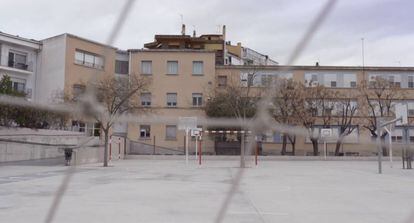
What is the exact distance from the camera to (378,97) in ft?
120

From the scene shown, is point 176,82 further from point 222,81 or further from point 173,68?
point 222,81

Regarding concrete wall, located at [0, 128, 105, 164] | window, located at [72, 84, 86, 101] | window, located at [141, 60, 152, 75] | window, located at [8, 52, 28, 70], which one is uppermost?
window, located at [141, 60, 152, 75]

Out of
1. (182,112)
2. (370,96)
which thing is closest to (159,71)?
(182,112)

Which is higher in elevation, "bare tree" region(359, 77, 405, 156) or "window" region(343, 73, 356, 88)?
"window" region(343, 73, 356, 88)

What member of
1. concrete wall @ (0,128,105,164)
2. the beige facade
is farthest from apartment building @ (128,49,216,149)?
the beige facade

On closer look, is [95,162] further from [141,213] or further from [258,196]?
[141,213]

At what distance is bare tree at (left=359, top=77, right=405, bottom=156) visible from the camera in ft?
117

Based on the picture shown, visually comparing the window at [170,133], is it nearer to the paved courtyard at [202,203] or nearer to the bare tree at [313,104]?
the bare tree at [313,104]

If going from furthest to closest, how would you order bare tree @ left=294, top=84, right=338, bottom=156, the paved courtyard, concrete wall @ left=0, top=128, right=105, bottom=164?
bare tree @ left=294, top=84, right=338, bottom=156, concrete wall @ left=0, top=128, right=105, bottom=164, the paved courtyard

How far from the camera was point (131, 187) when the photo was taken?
11.3m

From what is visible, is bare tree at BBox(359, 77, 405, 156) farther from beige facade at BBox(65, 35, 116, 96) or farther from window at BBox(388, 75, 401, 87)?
beige facade at BBox(65, 35, 116, 96)

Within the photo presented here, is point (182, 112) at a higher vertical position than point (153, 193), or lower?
higher

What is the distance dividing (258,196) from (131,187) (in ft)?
10.1

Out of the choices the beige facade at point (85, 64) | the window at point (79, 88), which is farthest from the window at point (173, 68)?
the window at point (79, 88)
